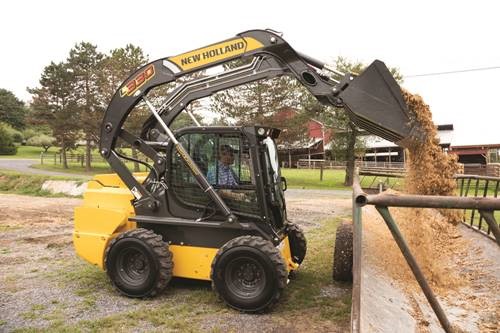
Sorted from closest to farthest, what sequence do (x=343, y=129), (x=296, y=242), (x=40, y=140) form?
(x=296, y=242), (x=343, y=129), (x=40, y=140)

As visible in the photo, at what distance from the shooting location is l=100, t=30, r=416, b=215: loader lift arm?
17.1ft

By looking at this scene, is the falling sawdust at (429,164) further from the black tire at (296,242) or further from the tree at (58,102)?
the tree at (58,102)

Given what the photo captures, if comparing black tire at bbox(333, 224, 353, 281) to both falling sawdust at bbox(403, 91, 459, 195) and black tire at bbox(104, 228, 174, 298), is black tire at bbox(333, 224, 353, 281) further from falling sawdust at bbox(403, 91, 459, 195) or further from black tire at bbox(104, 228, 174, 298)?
black tire at bbox(104, 228, 174, 298)

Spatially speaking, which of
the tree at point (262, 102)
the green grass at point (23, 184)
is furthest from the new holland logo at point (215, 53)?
the tree at point (262, 102)

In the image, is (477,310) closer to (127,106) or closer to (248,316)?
(248,316)

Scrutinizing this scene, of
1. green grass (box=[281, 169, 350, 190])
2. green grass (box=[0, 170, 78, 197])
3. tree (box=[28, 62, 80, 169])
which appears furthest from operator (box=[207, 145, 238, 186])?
tree (box=[28, 62, 80, 169])

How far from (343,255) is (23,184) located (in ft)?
63.1

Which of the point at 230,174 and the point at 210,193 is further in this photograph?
the point at 230,174

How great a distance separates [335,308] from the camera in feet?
18.0

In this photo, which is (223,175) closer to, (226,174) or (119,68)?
(226,174)

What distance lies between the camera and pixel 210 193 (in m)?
5.97

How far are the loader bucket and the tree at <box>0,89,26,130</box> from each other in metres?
72.1

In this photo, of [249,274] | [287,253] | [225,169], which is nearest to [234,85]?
[225,169]

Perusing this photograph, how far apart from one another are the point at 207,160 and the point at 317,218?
24.3 feet
